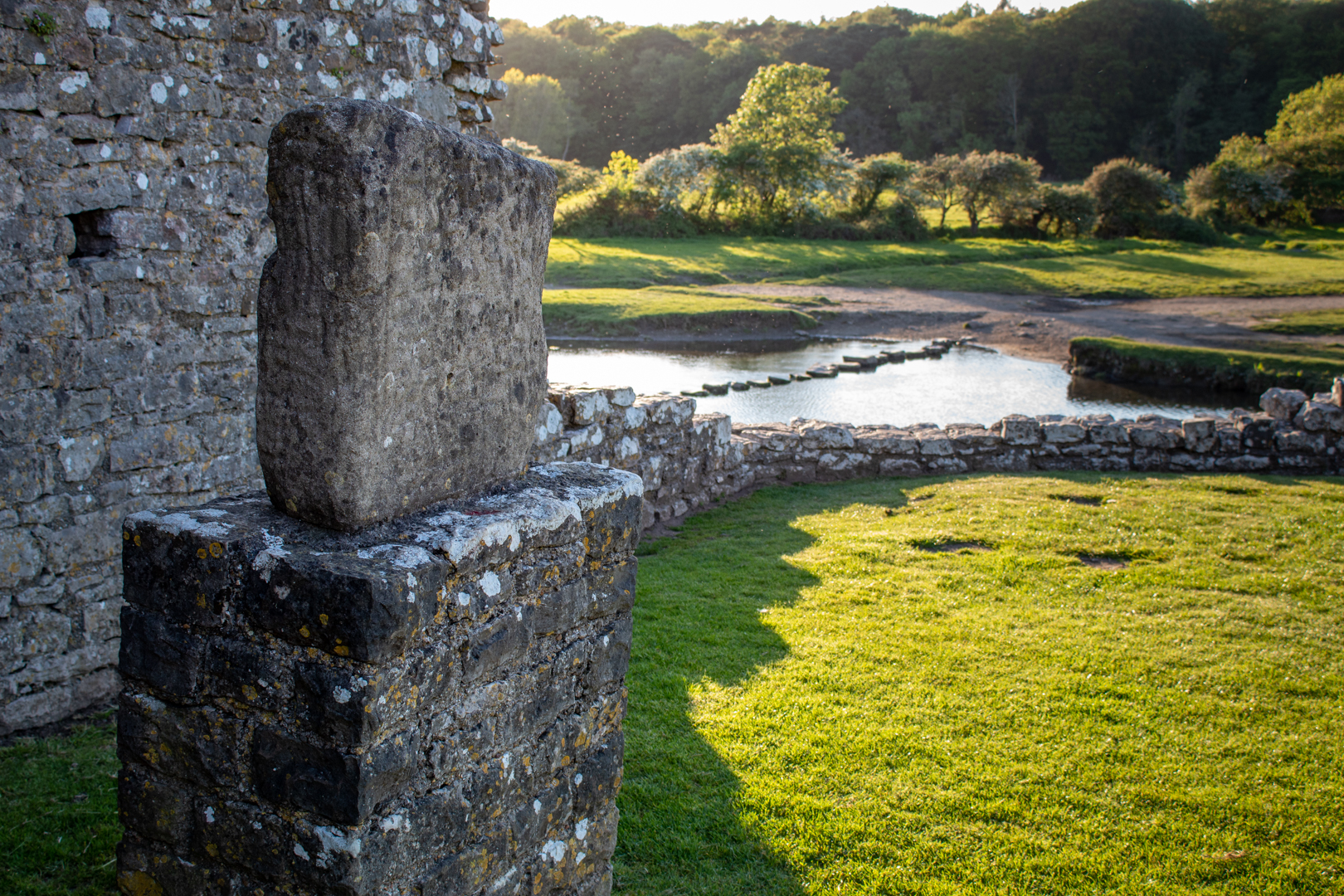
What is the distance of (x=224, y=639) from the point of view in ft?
7.70

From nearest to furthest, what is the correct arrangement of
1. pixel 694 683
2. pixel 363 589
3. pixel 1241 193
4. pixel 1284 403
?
pixel 363 589 → pixel 694 683 → pixel 1284 403 → pixel 1241 193

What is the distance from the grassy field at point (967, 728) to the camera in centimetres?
362

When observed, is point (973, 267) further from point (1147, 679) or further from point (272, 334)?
point (272, 334)

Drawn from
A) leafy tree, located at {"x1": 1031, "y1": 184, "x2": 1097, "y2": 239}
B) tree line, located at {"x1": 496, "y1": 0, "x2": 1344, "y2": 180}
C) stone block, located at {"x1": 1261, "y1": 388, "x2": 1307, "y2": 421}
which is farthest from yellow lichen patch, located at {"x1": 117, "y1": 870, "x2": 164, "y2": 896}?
tree line, located at {"x1": 496, "y1": 0, "x2": 1344, "y2": 180}

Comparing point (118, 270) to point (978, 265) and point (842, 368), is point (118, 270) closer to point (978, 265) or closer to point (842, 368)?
point (842, 368)

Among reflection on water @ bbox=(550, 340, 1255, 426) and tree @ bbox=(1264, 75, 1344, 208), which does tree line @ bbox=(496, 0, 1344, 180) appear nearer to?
tree @ bbox=(1264, 75, 1344, 208)

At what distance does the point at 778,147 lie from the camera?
134 feet

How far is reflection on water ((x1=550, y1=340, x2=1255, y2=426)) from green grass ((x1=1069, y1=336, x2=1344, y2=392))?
439mm

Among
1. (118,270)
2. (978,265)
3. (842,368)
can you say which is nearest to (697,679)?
(118,270)

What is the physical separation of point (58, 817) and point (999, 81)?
81.3 metres

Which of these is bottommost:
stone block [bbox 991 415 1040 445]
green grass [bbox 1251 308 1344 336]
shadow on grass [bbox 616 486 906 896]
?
shadow on grass [bbox 616 486 906 896]

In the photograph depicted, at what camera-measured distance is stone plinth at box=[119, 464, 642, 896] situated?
87.4 inches

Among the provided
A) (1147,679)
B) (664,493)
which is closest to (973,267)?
(664,493)

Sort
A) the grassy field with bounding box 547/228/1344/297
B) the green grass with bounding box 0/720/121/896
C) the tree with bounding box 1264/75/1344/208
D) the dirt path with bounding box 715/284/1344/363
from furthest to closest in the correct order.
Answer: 1. the tree with bounding box 1264/75/1344/208
2. the grassy field with bounding box 547/228/1344/297
3. the dirt path with bounding box 715/284/1344/363
4. the green grass with bounding box 0/720/121/896
